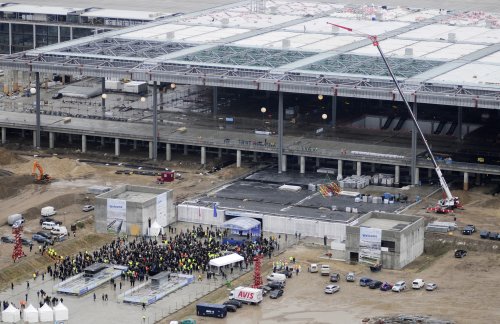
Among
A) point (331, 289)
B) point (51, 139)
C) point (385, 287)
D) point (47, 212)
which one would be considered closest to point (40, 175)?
point (47, 212)

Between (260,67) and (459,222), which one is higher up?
(260,67)

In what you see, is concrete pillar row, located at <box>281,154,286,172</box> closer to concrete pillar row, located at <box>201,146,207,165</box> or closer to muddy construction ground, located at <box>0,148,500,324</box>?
muddy construction ground, located at <box>0,148,500,324</box>

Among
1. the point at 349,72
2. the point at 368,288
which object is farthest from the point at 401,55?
the point at 368,288

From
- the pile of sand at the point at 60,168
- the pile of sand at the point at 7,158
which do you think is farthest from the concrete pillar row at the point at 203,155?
the pile of sand at the point at 7,158

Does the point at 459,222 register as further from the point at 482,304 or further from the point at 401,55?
the point at 401,55

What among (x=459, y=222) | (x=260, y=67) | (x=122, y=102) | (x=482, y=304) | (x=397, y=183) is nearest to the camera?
(x=482, y=304)

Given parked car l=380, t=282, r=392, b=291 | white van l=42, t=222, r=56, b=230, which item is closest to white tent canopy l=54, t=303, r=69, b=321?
white van l=42, t=222, r=56, b=230
